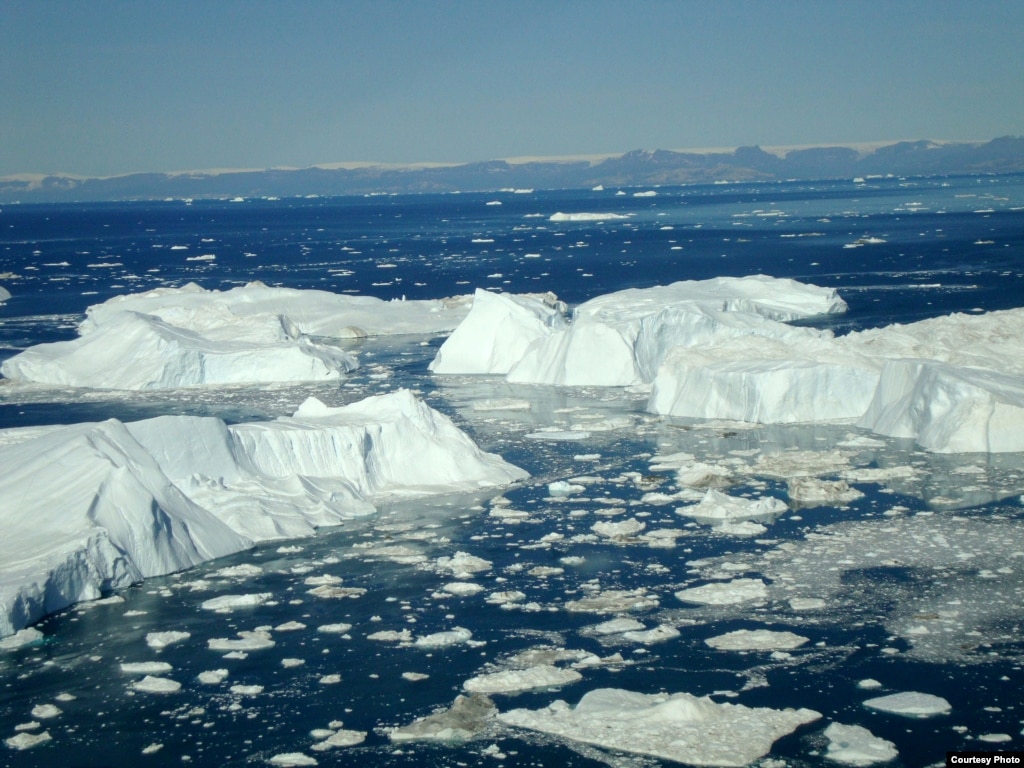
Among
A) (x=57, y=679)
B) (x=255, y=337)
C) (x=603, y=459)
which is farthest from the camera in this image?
(x=255, y=337)

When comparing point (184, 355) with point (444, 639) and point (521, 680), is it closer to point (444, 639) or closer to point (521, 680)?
point (444, 639)

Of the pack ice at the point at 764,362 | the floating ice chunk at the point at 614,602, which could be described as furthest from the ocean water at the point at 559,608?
the pack ice at the point at 764,362

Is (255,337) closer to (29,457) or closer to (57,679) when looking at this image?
(29,457)

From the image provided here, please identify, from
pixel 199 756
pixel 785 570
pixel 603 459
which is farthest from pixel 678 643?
pixel 603 459

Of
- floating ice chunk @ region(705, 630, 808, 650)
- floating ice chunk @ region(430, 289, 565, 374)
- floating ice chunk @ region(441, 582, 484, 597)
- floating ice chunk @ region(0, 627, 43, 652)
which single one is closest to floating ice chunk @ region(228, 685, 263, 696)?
floating ice chunk @ region(0, 627, 43, 652)

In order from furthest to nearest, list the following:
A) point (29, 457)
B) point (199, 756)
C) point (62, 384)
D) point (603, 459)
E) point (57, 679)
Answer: point (62, 384) < point (603, 459) < point (29, 457) < point (57, 679) < point (199, 756)

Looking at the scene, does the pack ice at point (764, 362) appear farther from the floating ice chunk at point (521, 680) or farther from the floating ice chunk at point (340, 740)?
the floating ice chunk at point (340, 740)
